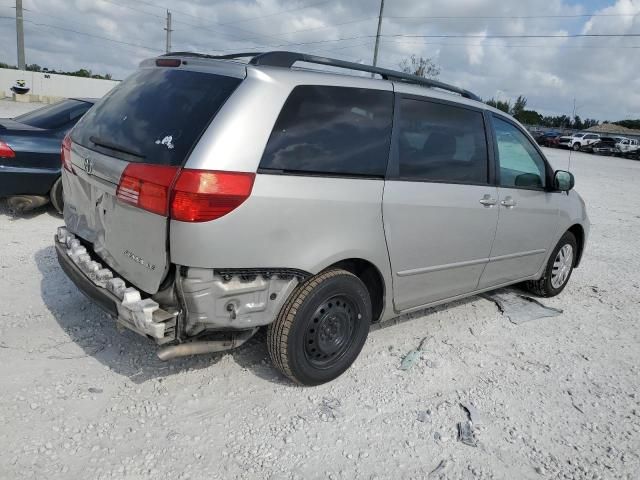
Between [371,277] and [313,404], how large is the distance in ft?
2.93

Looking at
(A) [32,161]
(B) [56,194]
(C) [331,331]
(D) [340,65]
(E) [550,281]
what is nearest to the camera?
(C) [331,331]

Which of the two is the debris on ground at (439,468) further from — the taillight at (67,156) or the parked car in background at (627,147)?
the parked car in background at (627,147)

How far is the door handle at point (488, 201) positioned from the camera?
387 centimetres

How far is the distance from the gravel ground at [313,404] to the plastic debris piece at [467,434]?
34 millimetres

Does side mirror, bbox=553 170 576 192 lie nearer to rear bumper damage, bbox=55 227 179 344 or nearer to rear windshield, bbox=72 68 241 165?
rear windshield, bbox=72 68 241 165

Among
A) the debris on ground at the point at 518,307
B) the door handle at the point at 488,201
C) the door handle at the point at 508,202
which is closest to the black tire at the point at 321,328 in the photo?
the door handle at the point at 488,201

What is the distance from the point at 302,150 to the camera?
283cm

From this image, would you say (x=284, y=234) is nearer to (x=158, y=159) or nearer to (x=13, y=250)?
(x=158, y=159)

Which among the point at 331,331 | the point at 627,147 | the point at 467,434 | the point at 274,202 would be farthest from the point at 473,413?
the point at 627,147

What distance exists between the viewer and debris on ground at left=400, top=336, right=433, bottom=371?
141 inches

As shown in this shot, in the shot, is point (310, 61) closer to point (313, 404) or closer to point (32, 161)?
point (313, 404)

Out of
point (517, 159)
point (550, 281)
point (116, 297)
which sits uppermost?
point (517, 159)

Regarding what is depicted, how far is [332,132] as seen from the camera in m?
2.98

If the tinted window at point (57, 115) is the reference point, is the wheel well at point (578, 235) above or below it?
below
